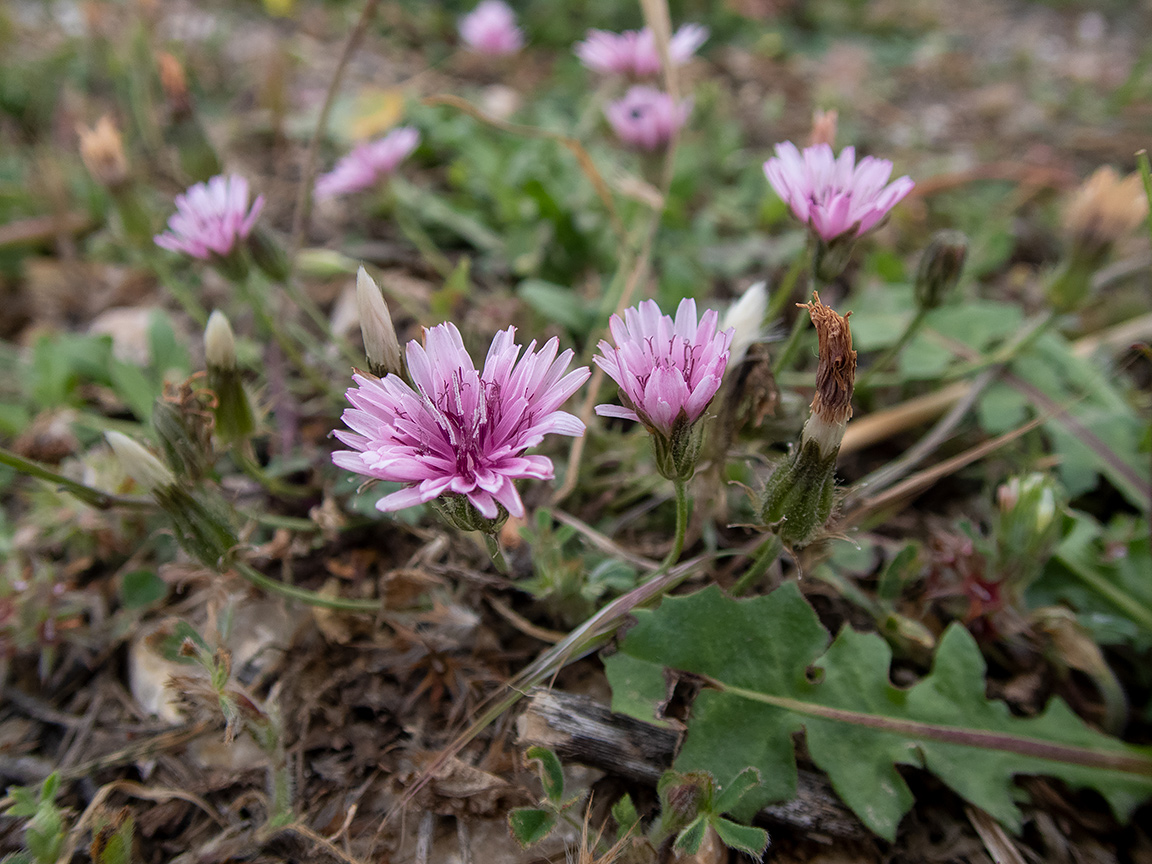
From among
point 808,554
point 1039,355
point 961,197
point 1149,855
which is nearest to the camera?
point 1149,855

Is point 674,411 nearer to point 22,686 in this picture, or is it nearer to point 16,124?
point 22,686

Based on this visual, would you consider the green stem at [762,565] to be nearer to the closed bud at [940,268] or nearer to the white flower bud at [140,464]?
the closed bud at [940,268]

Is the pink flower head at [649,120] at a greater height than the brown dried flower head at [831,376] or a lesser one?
greater

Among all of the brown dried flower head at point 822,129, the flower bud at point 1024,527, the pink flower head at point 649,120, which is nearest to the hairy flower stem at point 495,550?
the flower bud at point 1024,527

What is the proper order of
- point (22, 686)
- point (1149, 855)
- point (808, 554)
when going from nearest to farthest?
point (1149, 855) < point (808, 554) < point (22, 686)

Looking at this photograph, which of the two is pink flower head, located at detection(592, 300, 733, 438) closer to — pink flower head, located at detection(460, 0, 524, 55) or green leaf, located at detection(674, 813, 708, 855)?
green leaf, located at detection(674, 813, 708, 855)

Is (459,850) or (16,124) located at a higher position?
(16,124)

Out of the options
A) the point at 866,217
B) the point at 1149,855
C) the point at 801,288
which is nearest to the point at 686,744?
the point at 1149,855
